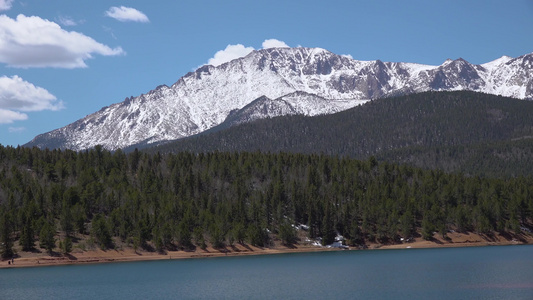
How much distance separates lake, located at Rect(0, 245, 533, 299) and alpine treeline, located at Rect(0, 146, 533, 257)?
13714 millimetres

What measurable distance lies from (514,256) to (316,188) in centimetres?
6978

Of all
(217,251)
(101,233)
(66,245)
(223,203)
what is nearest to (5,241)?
(66,245)

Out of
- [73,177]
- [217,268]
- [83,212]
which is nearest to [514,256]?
[217,268]

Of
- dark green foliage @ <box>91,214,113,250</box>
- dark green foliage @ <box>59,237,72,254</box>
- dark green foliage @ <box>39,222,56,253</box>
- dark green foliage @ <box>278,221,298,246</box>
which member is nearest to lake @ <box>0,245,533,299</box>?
dark green foliage @ <box>59,237,72,254</box>

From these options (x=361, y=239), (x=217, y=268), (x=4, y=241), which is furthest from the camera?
(x=361, y=239)

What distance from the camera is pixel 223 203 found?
543 ft

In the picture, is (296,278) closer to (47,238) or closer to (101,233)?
(101,233)

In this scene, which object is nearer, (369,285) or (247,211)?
(369,285)

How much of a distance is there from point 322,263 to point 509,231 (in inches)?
2801

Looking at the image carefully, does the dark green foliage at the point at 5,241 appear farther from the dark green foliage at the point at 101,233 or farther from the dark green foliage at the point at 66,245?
the dark green foliage at the point at 101,233

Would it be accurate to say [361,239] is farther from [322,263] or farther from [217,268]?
[217,268]

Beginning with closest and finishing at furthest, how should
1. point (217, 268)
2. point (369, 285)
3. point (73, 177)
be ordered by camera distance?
point (369, 285) < point (217, 268) < point (73, 177)

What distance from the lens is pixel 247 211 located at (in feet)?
531

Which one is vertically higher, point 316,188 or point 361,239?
point 316,188
